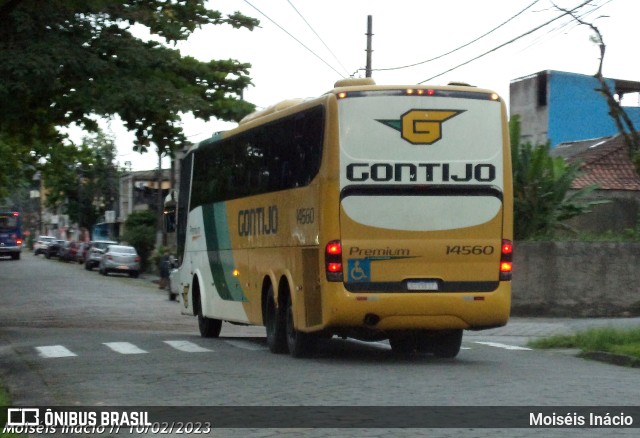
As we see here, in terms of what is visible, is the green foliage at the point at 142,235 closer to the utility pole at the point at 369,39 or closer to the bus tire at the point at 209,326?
the utility pole at the point at 369,39

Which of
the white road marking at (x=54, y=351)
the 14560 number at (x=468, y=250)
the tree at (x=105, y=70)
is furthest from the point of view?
the tree at (x=105, y=70)

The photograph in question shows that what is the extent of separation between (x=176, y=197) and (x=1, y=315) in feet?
28.9

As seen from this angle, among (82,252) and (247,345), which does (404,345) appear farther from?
(82,252)

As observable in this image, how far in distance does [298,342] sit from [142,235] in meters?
52.7

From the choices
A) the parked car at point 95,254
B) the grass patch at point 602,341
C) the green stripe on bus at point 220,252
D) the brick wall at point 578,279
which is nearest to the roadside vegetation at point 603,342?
the grass patch at point 602,341

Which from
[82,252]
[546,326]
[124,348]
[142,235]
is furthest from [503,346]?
[82,252]

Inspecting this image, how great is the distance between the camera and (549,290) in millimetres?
28203

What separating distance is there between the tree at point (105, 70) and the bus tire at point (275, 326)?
20.2 feet

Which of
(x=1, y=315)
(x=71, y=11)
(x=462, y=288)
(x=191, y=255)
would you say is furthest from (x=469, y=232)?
(x=1, y=315)

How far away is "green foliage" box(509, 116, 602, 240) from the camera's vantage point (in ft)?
95.9

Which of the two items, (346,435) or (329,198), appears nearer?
(346,435)

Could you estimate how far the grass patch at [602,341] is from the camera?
16.5 meters

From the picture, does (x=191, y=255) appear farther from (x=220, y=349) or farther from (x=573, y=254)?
(x=573, y=254)

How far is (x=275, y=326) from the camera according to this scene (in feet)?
56.9
